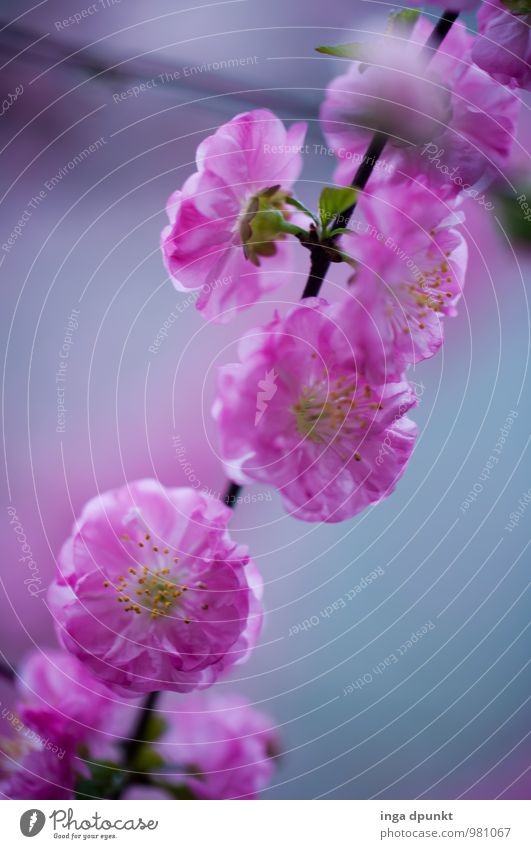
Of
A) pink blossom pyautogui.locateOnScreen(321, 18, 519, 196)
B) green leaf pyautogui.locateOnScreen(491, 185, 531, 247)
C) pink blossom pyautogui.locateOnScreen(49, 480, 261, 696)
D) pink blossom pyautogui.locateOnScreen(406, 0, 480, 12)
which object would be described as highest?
pink blossom pyautogui.locateOnScreen(406, 0, 480, 12)

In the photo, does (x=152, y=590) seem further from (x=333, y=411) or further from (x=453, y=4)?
(x=453, y=4)

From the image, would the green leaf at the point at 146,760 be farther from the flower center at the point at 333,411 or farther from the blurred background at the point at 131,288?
the flower center at the point at 333,411

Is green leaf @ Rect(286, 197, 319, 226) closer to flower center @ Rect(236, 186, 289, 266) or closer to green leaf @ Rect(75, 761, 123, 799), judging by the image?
flower center @ Rect(236, 186, 289, 266)

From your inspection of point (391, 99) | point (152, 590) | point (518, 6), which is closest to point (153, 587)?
point (152, 590)

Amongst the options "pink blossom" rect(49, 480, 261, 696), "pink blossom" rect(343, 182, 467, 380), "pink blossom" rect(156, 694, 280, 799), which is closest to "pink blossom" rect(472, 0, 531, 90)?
"pink blossom" rect(343, 182, 467, 380)

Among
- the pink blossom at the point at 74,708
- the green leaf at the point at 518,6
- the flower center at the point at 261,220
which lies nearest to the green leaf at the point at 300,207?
the flower center at the point at 261,220

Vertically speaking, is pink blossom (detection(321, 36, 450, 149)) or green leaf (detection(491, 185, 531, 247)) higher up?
pink blossom (detection(321, 36, 450, 149))
